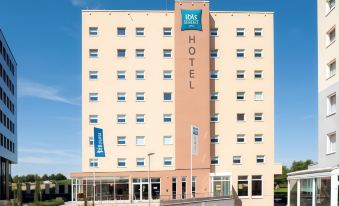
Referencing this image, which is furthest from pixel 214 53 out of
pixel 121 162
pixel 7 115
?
pixel 7 115

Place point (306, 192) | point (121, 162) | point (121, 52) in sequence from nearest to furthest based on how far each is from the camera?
point (306, 192) < point (121, 162) < point (121, 52)

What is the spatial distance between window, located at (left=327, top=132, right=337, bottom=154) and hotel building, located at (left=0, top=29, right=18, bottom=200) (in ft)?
172

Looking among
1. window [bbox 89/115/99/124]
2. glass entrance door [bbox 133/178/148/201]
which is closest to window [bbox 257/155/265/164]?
glass entrance door [bbox 133/178/148/201]

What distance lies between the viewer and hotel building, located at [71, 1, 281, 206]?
56.8m

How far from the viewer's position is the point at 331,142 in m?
31.4

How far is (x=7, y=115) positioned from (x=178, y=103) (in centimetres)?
3573

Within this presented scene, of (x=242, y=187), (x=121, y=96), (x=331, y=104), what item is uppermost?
(x=121, y=96)

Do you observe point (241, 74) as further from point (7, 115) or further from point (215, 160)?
point (7, 115)

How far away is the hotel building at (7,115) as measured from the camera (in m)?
74.8

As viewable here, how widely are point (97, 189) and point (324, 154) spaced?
30.6 meters

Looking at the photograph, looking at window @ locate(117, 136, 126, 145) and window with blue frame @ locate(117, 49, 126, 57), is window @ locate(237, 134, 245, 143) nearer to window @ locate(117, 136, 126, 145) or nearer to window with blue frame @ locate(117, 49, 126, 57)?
window @ locate(117, 136, 126, 145)

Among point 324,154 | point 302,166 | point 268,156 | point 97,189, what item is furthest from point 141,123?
point 302,166

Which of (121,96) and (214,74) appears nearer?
(121,96)

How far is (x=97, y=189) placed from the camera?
5572 cm
